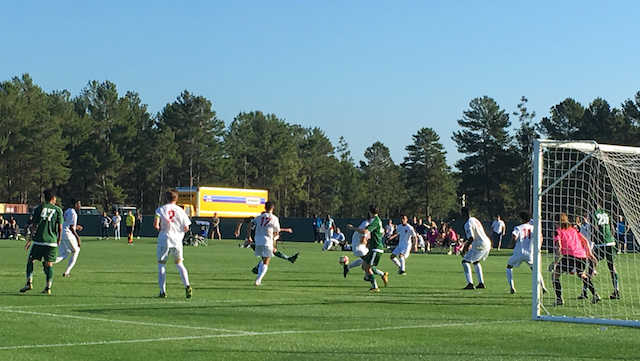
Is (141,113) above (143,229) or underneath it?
above

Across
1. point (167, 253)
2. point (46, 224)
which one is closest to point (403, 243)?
point (167, 253)

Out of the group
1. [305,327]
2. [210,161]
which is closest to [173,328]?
[305,327]

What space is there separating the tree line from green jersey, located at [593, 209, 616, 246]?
69.2 meters

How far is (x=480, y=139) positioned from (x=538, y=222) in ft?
301

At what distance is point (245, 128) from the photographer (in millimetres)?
133125

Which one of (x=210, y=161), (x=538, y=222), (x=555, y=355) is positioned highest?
(x=210, y=161)

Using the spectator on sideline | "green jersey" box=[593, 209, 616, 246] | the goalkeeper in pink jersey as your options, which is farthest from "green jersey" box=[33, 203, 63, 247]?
the spectator on sideline

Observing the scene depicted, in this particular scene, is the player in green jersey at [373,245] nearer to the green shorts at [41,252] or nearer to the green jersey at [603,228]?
the green jersey at [603,228]

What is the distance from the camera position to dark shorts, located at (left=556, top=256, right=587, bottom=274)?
16141 millimetres

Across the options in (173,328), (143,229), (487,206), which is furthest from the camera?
(487,206)

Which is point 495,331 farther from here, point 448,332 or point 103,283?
point 103,283

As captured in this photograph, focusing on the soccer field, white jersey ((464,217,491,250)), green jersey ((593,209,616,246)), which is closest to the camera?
the soccer field

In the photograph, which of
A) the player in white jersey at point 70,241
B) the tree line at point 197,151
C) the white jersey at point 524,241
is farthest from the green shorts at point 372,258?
the tree line at point 197,151

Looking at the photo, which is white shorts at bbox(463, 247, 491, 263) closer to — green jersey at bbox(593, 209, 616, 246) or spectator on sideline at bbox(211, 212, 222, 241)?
green jersey at bbox(593, 209, 616, 246)
